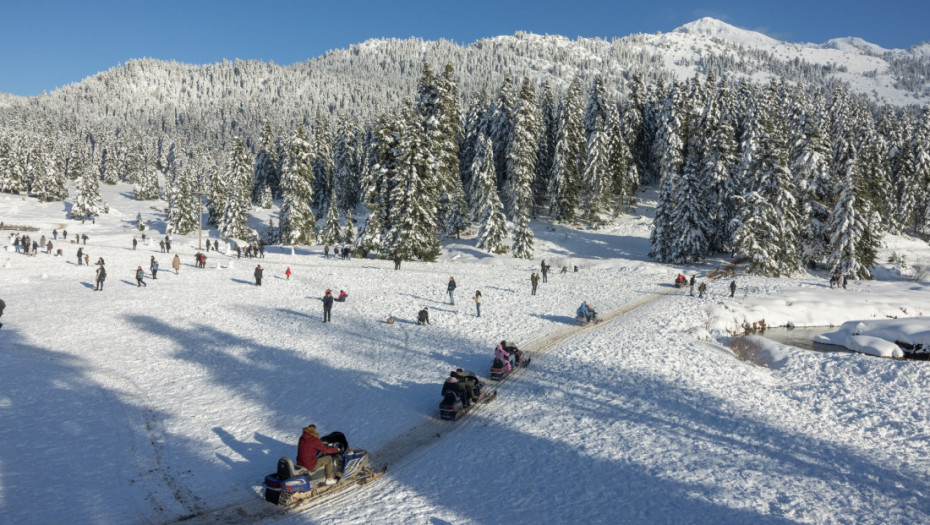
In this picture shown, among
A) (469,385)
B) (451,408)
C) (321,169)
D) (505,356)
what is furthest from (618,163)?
(451,408)

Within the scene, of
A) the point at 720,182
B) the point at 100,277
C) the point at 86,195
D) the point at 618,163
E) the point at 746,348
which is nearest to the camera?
the point at 746,348

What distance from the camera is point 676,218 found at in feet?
176

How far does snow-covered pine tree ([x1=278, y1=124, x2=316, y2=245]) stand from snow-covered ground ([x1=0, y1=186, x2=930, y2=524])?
27624mm

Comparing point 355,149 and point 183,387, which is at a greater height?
point 355,149

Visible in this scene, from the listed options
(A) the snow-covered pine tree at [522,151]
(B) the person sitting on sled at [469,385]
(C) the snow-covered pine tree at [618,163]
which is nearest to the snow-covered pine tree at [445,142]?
(A) the snow-covered pine tree at [522,151]

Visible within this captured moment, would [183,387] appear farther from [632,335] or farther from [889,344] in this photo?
[889,344]

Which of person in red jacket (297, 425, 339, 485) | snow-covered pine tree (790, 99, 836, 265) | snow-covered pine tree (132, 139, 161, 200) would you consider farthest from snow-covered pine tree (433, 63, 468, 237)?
snow-covered pine tree (132, 139, 161, 200)

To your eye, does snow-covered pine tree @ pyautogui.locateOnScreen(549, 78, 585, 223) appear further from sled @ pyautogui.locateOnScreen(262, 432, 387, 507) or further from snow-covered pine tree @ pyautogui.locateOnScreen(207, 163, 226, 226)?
sled @ pyautogui.locateOnScreen(262, 432, 387, 507)

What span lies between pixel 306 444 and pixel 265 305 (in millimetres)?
21800

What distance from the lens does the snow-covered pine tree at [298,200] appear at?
6359cm

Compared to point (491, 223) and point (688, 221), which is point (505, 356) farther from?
point (688, 221)

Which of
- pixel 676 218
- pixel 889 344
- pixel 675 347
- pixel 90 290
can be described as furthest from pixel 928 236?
pixel 90 290

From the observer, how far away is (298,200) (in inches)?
2518

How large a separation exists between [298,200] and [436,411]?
52.2 metres
